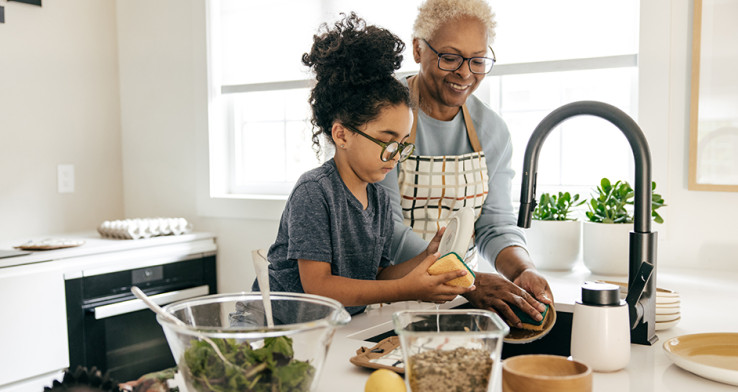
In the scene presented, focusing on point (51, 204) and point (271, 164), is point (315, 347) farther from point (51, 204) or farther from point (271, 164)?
point (51, 204)

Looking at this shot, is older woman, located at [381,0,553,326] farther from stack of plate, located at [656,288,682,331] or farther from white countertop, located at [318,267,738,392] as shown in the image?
stack of plate, located at [656,288,682,331]

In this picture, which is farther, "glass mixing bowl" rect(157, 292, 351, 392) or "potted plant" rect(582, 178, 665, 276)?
"potted plant" rect(582, 178, 665, 276)

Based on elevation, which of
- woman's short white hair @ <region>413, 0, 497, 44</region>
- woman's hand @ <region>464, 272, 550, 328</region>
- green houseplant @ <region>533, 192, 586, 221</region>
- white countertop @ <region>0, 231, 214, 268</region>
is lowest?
white countertop @ <region>0, 231, 214, 268</region>

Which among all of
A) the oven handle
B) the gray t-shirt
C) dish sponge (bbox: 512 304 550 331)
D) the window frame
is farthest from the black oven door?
dish sponge (bbox: 512 304 550 331)

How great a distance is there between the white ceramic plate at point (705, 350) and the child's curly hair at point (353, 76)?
70 cm

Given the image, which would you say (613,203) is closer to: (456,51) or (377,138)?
(456,51)

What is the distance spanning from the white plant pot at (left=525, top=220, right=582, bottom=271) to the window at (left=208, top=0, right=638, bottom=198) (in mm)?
370

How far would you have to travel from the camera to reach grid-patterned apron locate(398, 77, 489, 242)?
1719 mm

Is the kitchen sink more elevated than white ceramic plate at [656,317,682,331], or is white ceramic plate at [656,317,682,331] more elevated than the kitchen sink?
white ceramic plate at [656,317,682,331]

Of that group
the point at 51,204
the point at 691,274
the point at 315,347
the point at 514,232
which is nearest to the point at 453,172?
the point at 514,232

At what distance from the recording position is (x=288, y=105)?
2.86 metres

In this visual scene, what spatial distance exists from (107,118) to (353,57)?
2127 millimetres

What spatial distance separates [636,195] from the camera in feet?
3.29

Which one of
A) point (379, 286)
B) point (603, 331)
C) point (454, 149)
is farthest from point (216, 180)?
point (603, 331)
